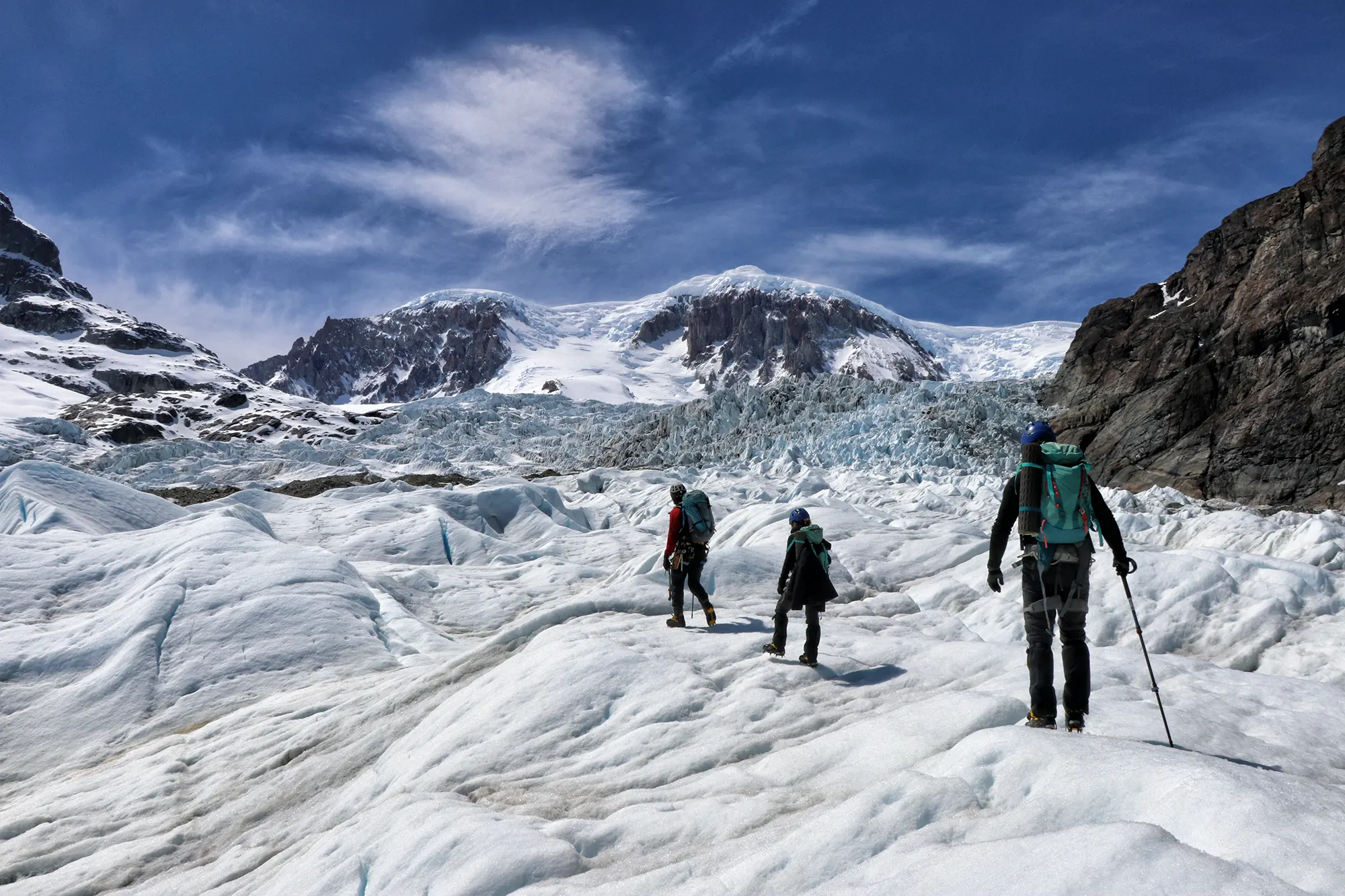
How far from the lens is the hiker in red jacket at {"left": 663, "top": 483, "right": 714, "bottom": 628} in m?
9.20

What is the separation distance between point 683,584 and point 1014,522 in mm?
4446

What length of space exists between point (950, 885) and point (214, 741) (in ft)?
28.3

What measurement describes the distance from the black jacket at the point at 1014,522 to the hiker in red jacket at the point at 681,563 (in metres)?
4.14

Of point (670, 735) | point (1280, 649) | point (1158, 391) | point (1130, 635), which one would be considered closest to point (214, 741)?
point (670, 735)

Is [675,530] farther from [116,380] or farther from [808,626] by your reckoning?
[116,380]

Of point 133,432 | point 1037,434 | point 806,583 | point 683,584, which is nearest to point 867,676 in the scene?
point 806,583

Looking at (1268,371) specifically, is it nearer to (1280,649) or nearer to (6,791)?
(1280,649)

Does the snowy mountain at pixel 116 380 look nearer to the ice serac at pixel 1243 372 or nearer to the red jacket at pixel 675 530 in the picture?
the ice serac at pixel 1243 372

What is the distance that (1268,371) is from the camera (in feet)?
122

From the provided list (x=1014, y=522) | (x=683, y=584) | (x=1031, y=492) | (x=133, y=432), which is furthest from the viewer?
(x=133, y=432)

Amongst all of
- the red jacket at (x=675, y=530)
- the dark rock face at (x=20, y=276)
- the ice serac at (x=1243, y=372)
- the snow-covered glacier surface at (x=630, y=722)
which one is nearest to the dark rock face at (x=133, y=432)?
the snow-covered glacier surface at (x=630, y=722)

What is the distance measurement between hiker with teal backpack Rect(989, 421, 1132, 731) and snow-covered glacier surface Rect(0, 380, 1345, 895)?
480 millimetres

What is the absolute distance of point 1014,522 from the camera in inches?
228

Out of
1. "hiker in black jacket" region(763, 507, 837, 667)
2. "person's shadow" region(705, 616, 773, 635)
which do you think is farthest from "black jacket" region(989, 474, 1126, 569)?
"person's shadow" region(705, 616, 773, 635)
